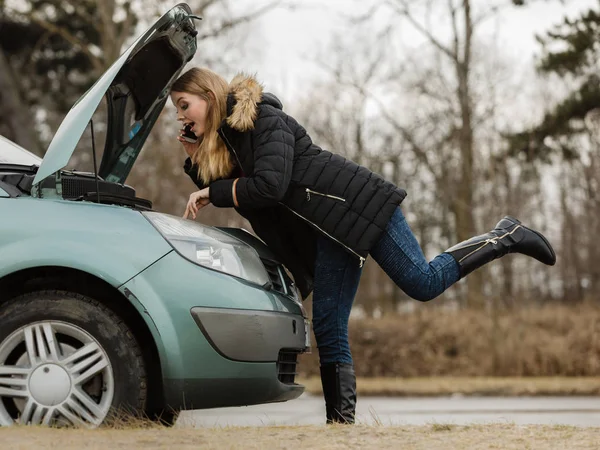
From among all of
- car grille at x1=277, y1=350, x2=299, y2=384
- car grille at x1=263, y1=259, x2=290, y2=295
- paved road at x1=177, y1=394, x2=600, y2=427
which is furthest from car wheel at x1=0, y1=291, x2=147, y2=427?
paved road at x1=177, y1=394, x2=600, y2=427

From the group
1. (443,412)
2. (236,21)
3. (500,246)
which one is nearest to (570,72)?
(236,21)

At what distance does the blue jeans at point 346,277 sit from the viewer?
4648 mm

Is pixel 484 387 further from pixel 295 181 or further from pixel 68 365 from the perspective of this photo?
pixel 68 365

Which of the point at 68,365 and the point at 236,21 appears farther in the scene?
the point at 236,21

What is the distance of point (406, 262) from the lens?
15.4ft

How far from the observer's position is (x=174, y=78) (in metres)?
5.05

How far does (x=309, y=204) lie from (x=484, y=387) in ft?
24.1

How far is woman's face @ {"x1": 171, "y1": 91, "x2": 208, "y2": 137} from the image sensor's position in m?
4.59

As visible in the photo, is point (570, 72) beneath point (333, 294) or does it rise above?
above

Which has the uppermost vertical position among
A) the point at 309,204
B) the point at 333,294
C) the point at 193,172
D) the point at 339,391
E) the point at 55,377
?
the point at 193,172

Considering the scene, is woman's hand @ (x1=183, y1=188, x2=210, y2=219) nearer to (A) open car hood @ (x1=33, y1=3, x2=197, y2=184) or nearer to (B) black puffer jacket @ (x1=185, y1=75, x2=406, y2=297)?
(B) black puffer jacket @ (x1=185, y1=75, x2=406, y2=297)

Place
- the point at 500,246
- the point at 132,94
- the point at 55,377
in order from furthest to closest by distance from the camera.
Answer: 1. the point at 132,94
2. the point at 500,246
3. the point at 55,377

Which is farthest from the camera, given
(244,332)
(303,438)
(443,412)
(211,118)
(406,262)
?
(443,412)

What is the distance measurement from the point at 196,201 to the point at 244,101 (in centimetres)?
54
